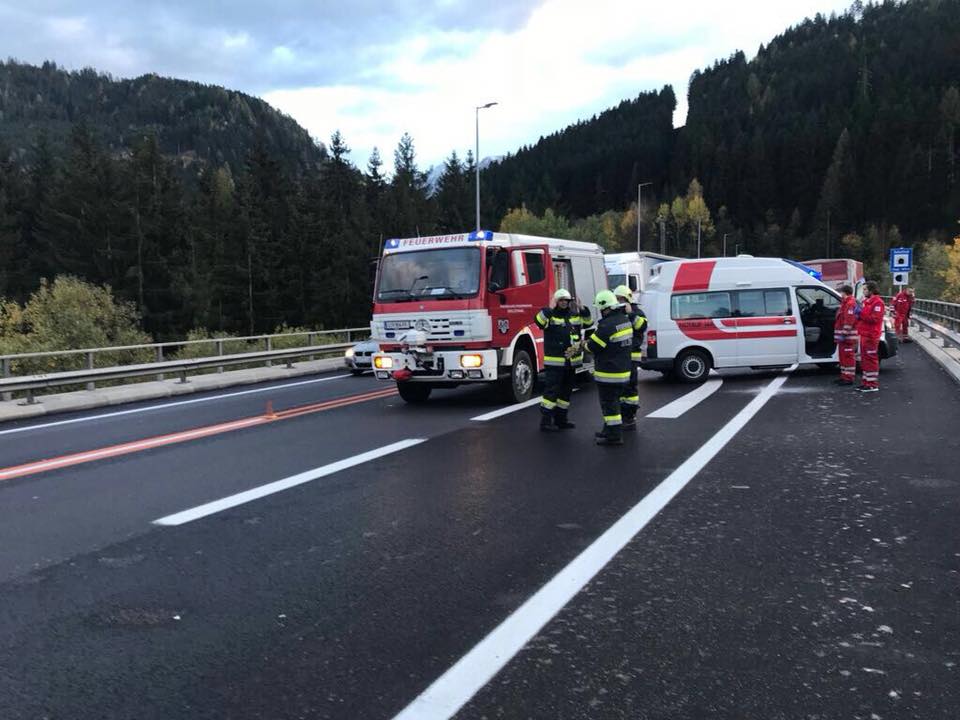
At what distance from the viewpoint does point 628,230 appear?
445 ft

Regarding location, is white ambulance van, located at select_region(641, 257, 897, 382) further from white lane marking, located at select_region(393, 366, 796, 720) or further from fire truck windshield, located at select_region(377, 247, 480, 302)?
white lane marking, located at select_region(393, 366, 796, 720)

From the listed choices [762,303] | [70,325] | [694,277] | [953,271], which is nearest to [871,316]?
[762,303]

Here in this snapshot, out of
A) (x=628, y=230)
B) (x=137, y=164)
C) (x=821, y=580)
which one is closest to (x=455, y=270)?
(x=821, y=580)

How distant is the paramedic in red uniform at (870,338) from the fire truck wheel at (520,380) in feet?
17.4

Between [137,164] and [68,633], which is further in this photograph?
[137,164]

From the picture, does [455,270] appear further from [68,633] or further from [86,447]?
[68,633]

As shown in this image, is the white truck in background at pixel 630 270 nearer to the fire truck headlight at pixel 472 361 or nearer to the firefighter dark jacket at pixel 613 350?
the fire truck headlight at pixel 472 361

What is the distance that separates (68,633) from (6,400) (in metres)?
13.2

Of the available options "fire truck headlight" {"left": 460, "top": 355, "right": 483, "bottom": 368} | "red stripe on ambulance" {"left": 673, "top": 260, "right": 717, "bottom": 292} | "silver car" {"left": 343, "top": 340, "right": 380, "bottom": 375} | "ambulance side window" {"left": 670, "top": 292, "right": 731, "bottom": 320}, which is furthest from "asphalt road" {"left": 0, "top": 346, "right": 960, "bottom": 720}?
"silver car" {"left": 343, "top": 340, "right": 380, "bottom": 375}

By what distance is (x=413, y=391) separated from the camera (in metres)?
13.4

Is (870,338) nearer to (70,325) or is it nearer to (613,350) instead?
(613,350)

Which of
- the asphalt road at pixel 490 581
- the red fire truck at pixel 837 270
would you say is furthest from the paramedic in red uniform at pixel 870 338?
the red fire truck at pixel 837 270

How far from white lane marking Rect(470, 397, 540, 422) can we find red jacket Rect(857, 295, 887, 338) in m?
5.38

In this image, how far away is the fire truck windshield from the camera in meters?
12.1
